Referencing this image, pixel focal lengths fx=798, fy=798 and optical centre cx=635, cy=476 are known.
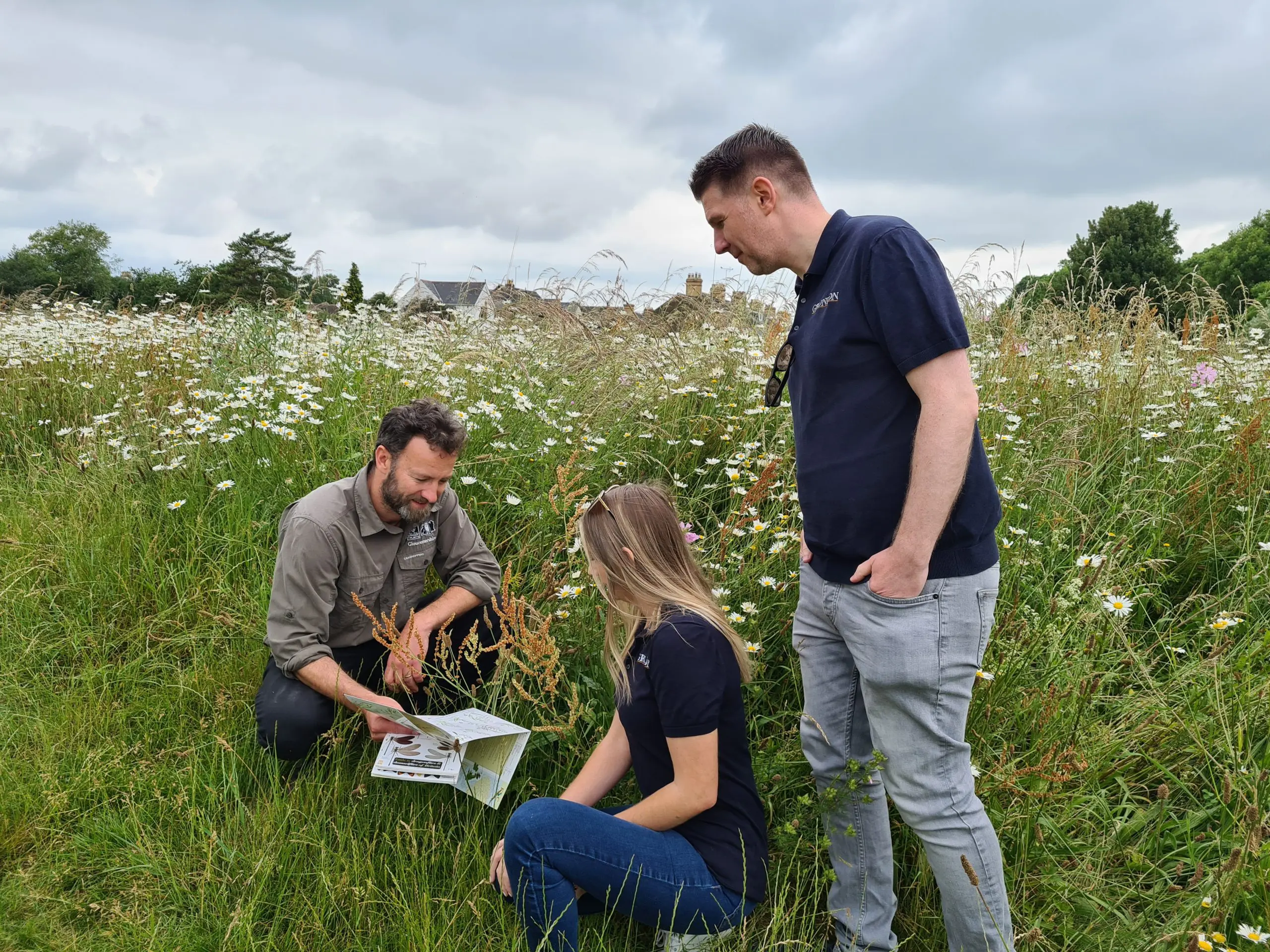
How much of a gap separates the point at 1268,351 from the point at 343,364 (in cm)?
611

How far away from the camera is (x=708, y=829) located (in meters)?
2.18

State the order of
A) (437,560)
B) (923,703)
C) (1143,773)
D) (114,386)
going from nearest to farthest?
(923,703)
(1143,773)
(437,560)
(114,386)

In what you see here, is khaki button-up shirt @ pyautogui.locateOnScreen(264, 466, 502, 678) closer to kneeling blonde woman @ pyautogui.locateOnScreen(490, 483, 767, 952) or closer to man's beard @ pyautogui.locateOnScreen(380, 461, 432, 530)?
man's beard @ pyautogui.locateOnScreen(380, 461, 432, 530)

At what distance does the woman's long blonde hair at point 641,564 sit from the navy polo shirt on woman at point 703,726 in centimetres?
4

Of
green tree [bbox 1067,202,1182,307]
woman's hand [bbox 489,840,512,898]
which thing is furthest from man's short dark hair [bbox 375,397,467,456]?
green tree [bbox 1067,202,1182,307]

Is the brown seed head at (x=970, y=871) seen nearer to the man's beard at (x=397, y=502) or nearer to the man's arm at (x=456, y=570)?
the man's arm at (x=456, y=570)

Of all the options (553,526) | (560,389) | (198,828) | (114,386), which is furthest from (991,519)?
(114,386)

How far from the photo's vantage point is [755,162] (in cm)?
208

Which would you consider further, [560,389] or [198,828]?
[560,389]

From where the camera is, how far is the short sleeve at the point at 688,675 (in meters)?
2.06

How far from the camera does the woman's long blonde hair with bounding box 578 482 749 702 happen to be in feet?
7.36

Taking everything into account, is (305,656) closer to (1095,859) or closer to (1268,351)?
(1095,859)

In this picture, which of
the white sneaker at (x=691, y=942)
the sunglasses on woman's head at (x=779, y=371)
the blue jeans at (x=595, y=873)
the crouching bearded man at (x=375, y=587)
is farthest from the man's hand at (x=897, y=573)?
the crouching bearded man at (x=375, y=587)

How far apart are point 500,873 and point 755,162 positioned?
205 cm
